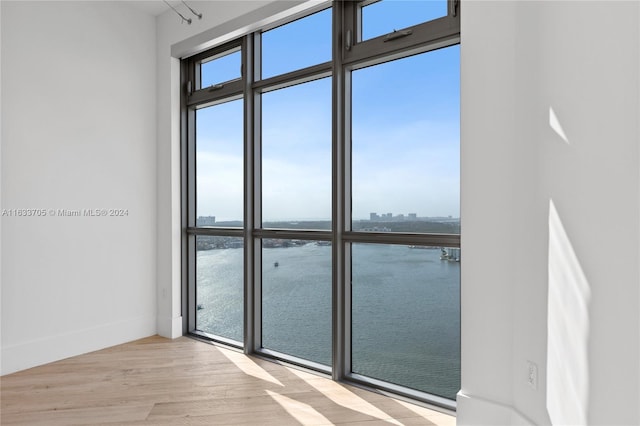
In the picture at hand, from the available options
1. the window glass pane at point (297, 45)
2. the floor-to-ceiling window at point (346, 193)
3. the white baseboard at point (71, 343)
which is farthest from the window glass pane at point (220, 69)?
the white baseboard at point (71, 343)

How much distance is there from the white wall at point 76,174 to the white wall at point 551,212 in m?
2.73

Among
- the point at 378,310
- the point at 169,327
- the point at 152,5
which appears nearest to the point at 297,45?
the point at 152,5

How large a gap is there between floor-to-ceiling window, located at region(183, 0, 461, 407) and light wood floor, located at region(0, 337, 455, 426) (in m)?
0.24

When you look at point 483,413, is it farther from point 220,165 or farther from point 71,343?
point 71,343

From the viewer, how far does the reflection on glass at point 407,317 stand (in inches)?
94.5

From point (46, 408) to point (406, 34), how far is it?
288 cm

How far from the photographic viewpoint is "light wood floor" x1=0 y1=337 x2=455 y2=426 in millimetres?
2207

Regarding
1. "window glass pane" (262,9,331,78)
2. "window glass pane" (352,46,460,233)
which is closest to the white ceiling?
"window glass pane" (262,9,331,78)

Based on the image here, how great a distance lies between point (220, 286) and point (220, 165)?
1.02 metres

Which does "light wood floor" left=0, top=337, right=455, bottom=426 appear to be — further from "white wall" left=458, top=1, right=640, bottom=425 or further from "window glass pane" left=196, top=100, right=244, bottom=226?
"window glass pane" left=196, top=100, right=244, bottom=226

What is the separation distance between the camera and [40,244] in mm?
3025

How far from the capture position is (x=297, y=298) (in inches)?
120

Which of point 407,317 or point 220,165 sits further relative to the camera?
point 220,165

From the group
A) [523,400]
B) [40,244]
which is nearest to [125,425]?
[40,244]
